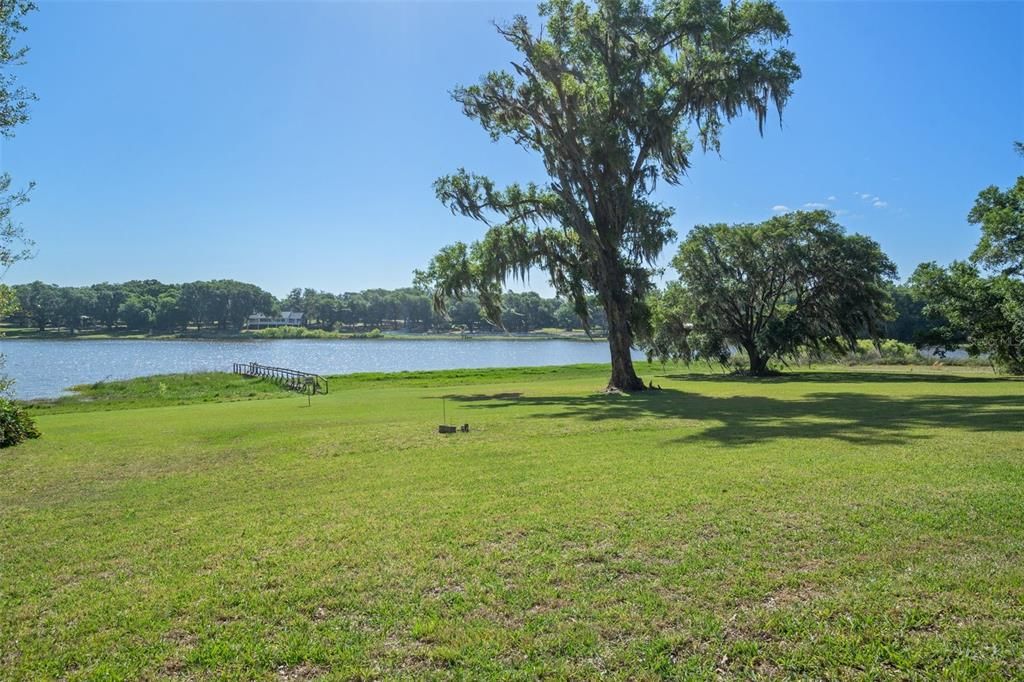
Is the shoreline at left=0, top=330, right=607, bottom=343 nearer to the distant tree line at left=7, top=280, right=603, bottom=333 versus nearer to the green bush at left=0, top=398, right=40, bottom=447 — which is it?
the distant tree line at left=7, top=280, right=603, bottom=333

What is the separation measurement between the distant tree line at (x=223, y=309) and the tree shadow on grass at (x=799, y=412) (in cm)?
7477

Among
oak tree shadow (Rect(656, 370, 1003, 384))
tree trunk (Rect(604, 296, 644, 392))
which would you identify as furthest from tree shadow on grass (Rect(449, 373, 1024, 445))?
oak tree shadow (Rect(656, 370, 1003, 384))

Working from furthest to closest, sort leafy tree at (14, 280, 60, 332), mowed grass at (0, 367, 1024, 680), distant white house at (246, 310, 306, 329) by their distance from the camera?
distant white house at (246, 310, 306, 329), leafy tree at (14, 280, 60, 332), mowed grass at (0, 367, 1024, 680)

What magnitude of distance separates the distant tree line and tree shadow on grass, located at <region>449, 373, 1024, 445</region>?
74.8 metres

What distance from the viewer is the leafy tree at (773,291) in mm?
35219

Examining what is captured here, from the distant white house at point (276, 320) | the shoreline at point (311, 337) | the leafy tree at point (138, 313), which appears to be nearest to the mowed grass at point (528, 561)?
the shoreline at point (311, 337)

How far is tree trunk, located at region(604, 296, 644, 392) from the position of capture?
26.5 meters

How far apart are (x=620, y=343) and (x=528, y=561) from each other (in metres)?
21.8

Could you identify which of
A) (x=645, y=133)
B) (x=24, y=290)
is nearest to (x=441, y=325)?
(x=24, y=290)

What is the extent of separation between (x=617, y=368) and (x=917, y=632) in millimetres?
22923

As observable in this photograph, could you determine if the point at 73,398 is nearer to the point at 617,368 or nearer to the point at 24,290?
the point at 617,368

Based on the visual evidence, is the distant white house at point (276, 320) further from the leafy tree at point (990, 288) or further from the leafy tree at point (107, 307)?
the leafy tree at point (990, 288)

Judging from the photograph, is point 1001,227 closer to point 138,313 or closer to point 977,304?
point 977,304

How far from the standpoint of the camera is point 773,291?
1505 inches
